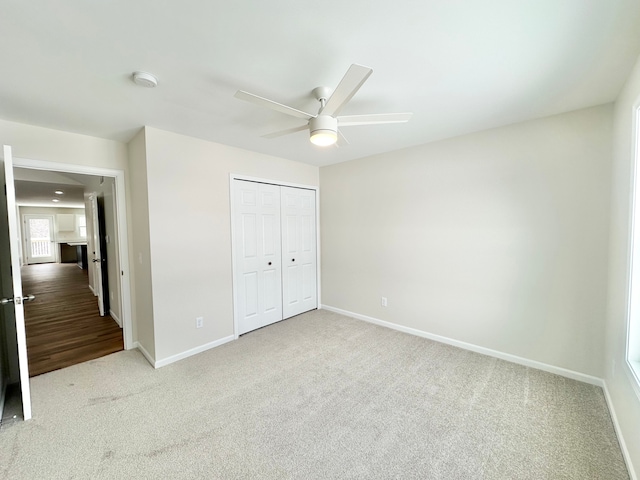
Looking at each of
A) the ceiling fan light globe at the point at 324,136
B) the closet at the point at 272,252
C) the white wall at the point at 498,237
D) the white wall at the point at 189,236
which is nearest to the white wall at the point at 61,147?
the white wall at the point at 189,236

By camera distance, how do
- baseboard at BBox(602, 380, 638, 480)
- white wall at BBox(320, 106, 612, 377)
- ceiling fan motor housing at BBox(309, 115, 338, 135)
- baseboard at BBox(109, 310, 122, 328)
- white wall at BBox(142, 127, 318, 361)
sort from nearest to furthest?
baseboard at BBox(602, 380, 638, 480) < ceiling fan motor housing at BBox(309, 115, 338, 135) < white wall at BBox(320, 106, 612, 377) < white wall at BBox(142, 127, 318, 361) < baseboard at BBox(109, 310, 122, 328)

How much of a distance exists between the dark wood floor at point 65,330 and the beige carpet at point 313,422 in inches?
13.6

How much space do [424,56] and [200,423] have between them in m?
2.83

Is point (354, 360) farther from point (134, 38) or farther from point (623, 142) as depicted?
point (134, 38)

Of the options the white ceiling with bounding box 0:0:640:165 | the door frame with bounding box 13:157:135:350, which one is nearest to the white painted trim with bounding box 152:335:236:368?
the door frame with bounding box 13:157:135:350

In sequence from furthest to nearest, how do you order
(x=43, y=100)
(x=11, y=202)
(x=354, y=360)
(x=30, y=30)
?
(x=354, y=360)
(x=43, y=100)
(x=11, y=202)
(x=30, y=30)

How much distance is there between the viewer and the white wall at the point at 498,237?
2254mm

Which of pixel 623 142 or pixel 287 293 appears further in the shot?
pixel 287 293

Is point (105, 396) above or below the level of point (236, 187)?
below

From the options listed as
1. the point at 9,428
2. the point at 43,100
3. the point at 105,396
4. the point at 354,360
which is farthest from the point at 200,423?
the point at 43,100

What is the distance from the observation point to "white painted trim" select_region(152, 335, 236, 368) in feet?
8.69

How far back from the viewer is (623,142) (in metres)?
1.86

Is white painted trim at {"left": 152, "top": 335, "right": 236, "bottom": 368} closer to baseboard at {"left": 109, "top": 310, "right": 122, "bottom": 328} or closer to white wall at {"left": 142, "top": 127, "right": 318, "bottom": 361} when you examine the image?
white wall at {"left": 142, "top": 127, "right": 318, "bottom": 361}

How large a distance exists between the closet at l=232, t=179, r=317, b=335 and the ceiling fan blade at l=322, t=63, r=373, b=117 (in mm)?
1951
